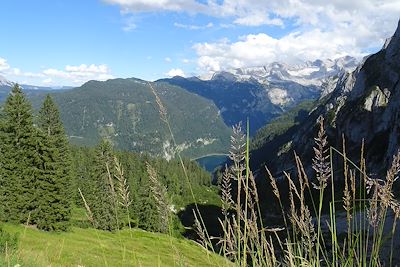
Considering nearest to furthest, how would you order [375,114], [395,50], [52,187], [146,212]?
[52,187] → [146,212] → [375,114] → [395,50]

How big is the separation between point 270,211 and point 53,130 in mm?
67431

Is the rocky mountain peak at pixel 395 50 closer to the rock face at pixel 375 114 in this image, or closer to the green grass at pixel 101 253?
the rock face at pixel 375 114

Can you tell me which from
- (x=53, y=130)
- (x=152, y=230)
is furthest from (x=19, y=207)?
(x=152, y=230)

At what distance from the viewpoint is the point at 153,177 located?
10.7 feet

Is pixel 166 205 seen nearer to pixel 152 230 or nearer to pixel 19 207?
pixel 19 207

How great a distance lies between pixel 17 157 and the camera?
4250 cm

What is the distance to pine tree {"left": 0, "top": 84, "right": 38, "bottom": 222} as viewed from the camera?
138ft

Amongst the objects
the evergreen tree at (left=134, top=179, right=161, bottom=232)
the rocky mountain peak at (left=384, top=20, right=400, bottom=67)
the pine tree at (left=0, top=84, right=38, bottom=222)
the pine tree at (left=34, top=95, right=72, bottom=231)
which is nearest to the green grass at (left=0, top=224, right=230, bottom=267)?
the pine tree at (left=34, top=95, right=72, bottom=231)

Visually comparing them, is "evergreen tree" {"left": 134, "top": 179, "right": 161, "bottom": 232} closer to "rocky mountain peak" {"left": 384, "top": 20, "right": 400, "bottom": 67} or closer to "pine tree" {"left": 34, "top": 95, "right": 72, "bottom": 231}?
"pine tree" {"left": 34, "top": 95, "right": 72, "bottom": 231}

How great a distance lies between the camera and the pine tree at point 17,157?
138 ft

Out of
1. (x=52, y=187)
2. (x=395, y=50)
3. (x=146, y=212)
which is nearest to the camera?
(x=52, y=187)

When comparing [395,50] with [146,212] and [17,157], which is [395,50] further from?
[17,157]

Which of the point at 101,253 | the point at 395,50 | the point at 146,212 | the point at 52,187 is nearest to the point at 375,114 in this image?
the point at 395,50

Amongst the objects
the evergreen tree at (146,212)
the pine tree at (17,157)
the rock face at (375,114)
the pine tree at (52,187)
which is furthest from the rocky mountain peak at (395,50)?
the pine tree at (17,157)
